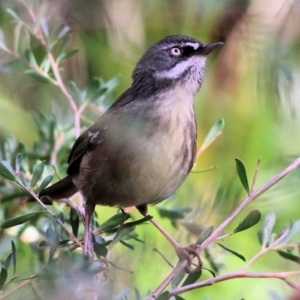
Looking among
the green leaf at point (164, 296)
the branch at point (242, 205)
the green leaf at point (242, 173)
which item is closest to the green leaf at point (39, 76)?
the green leaf at point (242, 173)

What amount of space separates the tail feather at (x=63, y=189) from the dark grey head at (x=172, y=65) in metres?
0.65

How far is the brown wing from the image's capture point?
296 centimetres

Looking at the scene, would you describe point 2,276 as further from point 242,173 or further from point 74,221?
point 242,173

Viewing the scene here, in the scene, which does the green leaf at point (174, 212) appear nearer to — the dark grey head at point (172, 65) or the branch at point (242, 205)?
the dark grey head at point (172, 65)

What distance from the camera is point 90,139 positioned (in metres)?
3.03

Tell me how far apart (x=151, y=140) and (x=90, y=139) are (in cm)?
52

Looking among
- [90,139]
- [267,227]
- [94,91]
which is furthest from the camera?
[94,91]

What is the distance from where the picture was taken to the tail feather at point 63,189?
3.23 meters

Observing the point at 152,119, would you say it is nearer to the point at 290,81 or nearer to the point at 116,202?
the point at 116,202

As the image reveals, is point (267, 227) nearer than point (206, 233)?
No

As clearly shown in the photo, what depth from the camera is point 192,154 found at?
283 cm

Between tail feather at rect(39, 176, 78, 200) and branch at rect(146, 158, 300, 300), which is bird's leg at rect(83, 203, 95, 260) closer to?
tail feather at rect(39, 176, 78, 200)

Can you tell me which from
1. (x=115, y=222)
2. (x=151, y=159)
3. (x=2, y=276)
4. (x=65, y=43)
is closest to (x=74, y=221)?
(x=115, y=222)

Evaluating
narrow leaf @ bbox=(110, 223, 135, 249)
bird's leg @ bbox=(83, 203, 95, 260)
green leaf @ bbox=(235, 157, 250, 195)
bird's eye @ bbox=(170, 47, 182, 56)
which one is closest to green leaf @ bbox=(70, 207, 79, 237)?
bird's leg @ bbox=(83, 203, 95, 260)
